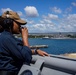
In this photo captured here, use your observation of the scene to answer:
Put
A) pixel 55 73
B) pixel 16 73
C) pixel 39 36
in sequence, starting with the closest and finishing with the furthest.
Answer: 1. pixel 55 73
2. pixel 16 73
3. pixel 39 36

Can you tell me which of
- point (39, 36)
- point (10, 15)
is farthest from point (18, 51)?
point (39, 36)

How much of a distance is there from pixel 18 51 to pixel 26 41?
1.21 ft

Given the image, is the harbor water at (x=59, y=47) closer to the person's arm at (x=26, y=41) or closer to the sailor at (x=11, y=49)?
the person's arm at (x=26, y=41)

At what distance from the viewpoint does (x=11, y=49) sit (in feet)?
10.6

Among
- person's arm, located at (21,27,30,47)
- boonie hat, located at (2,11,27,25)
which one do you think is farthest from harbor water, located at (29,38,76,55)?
boonie hat, located at (2,11,27,25)

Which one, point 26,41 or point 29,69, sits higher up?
point 26,41

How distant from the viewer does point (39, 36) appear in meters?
190

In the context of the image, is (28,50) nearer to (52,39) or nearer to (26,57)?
(26,57)

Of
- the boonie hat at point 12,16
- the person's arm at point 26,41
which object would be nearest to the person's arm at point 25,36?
the person's arm at point 26,41

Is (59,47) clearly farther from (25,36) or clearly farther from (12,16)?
(12,16)

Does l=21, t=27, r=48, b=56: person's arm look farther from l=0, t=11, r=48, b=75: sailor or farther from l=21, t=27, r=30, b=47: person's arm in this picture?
l=0, t=11, r=48, b=75: sailor

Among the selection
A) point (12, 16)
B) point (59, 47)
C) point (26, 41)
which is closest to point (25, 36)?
point (26, 41)

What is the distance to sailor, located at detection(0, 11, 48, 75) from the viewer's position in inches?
128

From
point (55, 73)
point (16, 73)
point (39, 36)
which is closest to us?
point (55, 73)
